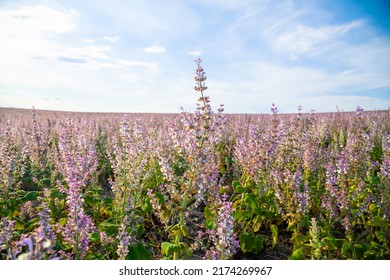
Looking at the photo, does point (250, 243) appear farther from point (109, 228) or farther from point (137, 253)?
point (109, 228)

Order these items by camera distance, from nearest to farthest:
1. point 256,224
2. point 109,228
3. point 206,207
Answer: point 109,228, point 206,207, point 256,224

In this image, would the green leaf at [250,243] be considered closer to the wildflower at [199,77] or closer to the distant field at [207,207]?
the distant field at [207,207]

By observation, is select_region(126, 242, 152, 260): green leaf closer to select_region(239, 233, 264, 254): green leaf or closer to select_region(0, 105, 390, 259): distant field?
select_region(0, 105, 390, 259): distant field

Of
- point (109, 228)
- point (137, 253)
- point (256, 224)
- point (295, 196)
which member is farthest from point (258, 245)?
point (109, 228)

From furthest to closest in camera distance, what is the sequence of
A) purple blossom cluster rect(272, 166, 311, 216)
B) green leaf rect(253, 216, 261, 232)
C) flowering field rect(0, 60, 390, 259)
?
green leaf rect(253, 216, 261, 232) → purple blossom cluster rect(272, 166, 311, 216) → flowering field rect(0, 60, 390, 259)

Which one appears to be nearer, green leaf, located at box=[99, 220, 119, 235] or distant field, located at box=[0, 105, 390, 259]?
distant field, located at box=[0, 105, 390, 259]

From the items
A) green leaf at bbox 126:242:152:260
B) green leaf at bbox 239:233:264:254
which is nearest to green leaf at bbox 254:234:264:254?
green leaf at bbox 239:233:264:254

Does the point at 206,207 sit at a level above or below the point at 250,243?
above

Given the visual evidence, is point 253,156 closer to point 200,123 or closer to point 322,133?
point 200,123

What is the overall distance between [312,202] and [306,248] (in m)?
1.13

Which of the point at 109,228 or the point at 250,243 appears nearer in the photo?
the point at 109,228

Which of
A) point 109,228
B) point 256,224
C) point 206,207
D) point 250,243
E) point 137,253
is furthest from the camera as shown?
Result: point 256,224
